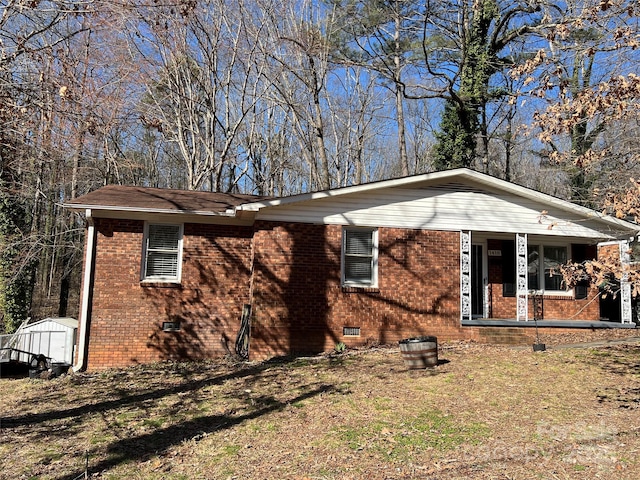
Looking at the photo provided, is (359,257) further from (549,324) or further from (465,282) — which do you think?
(549,324)

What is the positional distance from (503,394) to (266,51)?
1707 cm

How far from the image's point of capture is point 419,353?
9203 millimetres

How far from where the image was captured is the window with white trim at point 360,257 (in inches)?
460

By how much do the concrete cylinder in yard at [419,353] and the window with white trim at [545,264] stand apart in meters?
6.01

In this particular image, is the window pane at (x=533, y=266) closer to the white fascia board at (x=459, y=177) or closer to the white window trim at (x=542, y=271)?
the white window trim at (x=542, y=271)

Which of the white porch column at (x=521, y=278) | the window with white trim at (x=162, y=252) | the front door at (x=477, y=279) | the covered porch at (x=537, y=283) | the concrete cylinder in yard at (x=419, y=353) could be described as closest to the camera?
the concrete cylinder in yard at (x=419, y=353)

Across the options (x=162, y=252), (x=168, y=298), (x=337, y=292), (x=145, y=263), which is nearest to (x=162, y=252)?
(x=162, y=252)

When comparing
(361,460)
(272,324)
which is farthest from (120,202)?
(361,460)

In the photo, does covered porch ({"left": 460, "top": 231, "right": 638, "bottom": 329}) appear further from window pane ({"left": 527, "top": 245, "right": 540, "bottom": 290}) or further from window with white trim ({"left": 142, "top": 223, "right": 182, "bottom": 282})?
window with white trim ({"left": 142, "top": 223, "right": 182, "bottom": 282})

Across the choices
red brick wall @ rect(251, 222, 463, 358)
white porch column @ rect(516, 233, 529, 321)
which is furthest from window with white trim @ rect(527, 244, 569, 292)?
red brick wall @ rect(251, 222, 463, 358)

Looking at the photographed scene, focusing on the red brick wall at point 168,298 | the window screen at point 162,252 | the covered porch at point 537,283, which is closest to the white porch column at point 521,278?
the covered porch at point 537,283

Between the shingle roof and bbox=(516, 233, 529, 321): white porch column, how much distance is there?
23.4 ft

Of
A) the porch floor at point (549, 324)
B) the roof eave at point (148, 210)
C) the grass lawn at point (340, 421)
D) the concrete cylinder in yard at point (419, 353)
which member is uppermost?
the roof eave at point (148, 210)

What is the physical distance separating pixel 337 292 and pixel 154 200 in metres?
4.85
